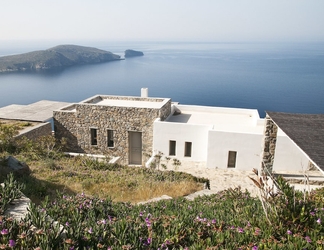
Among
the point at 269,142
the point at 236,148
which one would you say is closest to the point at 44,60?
the point at 236,148

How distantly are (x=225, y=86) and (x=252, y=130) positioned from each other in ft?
229

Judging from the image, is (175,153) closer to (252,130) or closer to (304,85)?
(252,130)

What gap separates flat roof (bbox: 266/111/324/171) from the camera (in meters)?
7.14

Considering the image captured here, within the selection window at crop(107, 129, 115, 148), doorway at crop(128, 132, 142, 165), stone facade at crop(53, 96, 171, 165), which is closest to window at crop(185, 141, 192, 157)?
stone facade at crop(53, 96, 171, 165)

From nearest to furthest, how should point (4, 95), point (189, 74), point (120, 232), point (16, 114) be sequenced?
point (120, 232)
point (16, 114)
point (4, 95)
point (189, 74)

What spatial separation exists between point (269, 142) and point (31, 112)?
17712 mm

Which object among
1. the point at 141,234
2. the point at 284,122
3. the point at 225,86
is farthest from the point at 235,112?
the point at 225,86

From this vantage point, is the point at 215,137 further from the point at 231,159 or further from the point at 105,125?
the point at 105,125

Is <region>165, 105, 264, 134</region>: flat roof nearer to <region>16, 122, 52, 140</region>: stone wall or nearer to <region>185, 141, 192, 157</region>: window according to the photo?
<region>185, 141, 192, 157</region>: window

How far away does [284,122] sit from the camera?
390 inches

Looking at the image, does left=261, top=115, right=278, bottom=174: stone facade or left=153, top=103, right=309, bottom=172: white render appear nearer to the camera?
left=261, top=115, right=278, bottom=174: stone facade

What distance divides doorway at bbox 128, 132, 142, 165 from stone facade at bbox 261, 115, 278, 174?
7562 millimetres

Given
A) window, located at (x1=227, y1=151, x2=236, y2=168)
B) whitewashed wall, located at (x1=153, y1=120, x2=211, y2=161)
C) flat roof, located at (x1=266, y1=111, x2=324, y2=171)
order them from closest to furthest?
flat roof, located at (x1=266, y1=111, x2=324, y2=171), window, located at (x1=227, y1=151, x2=236, y2=168), whitewashed wall, located at (x1=153, y1=120, x2=211, y2=161)

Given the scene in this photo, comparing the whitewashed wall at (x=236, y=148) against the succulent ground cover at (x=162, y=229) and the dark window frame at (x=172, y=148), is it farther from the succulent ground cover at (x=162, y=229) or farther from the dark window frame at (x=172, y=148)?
the succulent ground cover at (x=162, y=229)
